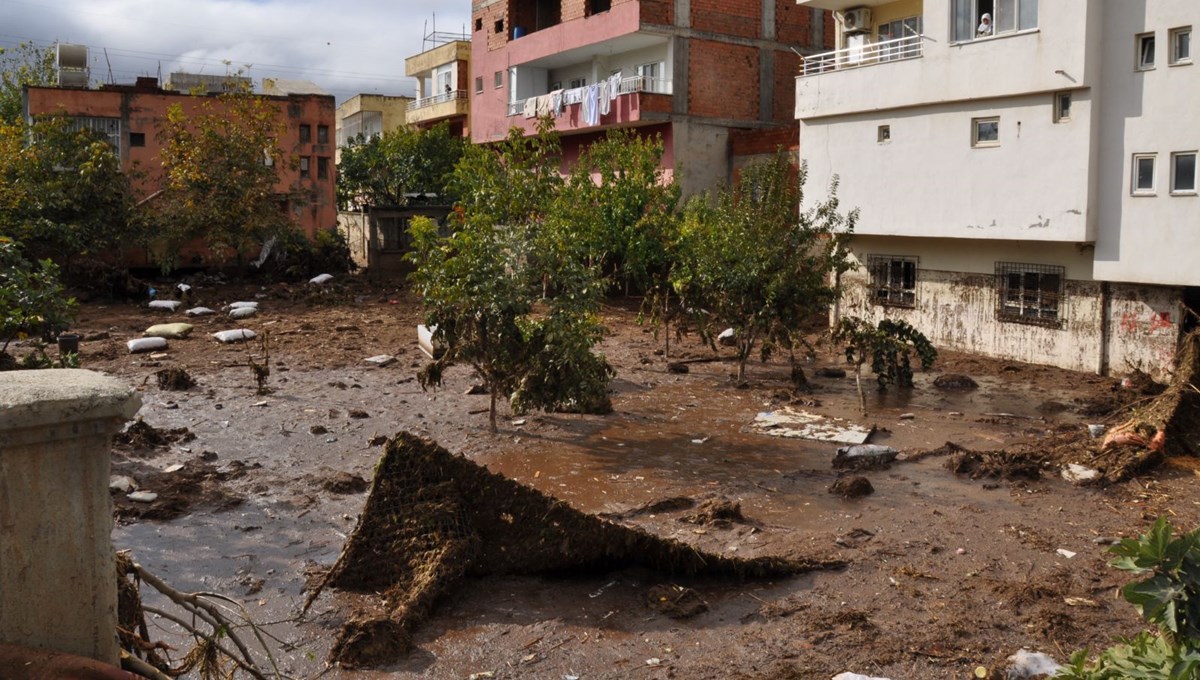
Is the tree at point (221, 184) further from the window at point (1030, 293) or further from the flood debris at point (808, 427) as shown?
the window at point (1030, 293)

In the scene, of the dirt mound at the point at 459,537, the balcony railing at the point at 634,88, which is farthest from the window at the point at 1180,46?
the balcony railing at the point at 634,88

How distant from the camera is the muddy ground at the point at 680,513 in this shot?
677 cm

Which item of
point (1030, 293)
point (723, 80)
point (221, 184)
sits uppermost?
point (723, 80)

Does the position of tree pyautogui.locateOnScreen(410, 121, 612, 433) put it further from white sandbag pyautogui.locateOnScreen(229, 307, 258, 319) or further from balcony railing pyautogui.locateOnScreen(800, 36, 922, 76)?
white sandbag pyautogui.locateOnScreen(229, 307, 258, 319)

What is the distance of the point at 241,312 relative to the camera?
890 inches

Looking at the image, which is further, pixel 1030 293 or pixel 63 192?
pixel 63 192

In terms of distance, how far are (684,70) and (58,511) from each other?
89.8 feet

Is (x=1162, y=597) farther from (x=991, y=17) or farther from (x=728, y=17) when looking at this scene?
(x=728, y=17)

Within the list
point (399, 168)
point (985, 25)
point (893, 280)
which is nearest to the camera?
point (985, 25)

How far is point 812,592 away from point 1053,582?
193 cm

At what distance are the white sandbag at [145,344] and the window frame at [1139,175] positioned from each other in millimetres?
16742

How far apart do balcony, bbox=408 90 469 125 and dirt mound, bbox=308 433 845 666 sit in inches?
1351

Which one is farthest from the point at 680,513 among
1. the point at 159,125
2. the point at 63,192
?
the point at 159,125

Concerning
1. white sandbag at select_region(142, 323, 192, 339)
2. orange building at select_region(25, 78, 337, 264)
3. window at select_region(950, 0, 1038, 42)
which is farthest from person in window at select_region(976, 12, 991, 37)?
orange building at select_region(25, 78, 337, 264)
